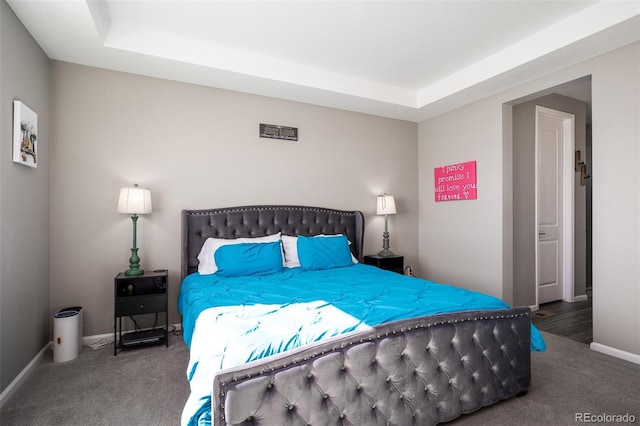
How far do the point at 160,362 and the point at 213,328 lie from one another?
135 cm

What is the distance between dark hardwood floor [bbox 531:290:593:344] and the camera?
3.28m

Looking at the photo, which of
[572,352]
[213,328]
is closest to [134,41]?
[213,328]

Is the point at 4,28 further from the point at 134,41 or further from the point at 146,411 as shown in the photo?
the point at 146,411

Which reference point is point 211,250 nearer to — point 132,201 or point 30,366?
point 132,201

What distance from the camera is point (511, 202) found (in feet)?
12.5

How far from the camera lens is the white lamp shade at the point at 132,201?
9.62 feet

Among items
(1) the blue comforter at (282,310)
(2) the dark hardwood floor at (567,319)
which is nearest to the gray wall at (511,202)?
(2) the dark hardwood floor at (567,319)

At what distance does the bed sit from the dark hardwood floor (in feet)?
5.18

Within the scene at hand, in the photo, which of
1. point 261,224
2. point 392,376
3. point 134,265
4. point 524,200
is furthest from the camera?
point 524,200

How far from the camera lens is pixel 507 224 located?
3.78 m

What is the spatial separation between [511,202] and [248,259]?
9.99ft

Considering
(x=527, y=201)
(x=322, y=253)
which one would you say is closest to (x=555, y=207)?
(x=527, y=201)

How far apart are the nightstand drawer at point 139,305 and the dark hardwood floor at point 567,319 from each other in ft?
12.5

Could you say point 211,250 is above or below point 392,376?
above
